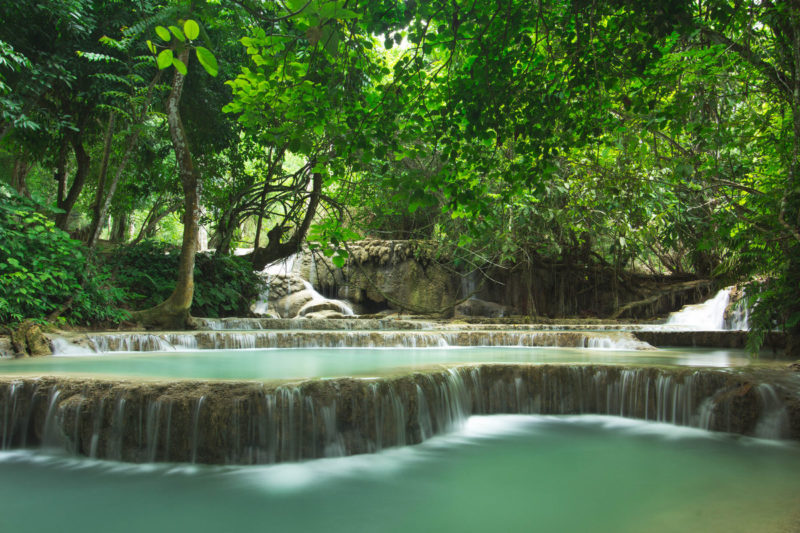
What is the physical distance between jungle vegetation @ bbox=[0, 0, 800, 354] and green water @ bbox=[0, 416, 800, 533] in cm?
167

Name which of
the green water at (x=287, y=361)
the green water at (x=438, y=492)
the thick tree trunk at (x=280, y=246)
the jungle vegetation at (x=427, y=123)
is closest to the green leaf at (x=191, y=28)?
the jungle vegetation at (x=427, y=123)

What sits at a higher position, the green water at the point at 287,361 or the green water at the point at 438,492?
the green water at the point at 287,361

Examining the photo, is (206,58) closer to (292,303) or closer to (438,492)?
(438,492)

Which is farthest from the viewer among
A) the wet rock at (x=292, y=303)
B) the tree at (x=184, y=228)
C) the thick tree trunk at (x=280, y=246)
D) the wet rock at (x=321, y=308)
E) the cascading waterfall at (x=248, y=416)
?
the wet rock at (x=292, y=303)

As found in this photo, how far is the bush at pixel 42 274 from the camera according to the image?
7574 millimetres

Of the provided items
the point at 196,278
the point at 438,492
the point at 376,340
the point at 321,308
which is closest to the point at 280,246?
the point at 196,278

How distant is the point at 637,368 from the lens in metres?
5.47

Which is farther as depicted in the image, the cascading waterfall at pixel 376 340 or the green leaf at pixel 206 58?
the cascading waterfall at pixel 376 340

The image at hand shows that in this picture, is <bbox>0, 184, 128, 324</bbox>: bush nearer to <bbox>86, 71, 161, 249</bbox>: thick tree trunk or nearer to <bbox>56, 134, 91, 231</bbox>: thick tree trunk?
<bbox>86, 71, 161, 249</bbox>: thick tree trunk

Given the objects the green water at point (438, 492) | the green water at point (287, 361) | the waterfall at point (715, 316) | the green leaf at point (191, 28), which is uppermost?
the green leaf at point (191, 28)

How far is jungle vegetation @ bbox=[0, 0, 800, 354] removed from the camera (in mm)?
3338

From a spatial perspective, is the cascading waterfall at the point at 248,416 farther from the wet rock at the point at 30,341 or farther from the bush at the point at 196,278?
the bush at the point at 196,278

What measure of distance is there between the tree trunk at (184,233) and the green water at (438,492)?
18.1 ft

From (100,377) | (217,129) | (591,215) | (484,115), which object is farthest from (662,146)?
(217,129)
